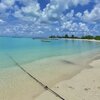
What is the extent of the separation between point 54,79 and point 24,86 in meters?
1.91

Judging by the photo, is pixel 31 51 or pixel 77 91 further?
pixel 31 51

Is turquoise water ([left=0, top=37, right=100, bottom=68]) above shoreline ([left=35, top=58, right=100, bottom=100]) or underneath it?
underneath

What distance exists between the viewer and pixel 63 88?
7602mm

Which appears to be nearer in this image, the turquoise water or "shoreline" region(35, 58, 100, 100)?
"shoreline" region(35, 58, 100, 100)

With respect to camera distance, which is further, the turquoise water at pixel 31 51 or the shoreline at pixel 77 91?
the turquoise water at pixel 31 51

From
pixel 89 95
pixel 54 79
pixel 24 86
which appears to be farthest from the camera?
pixel 54 79

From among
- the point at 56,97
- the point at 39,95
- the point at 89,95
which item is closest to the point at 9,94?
the point at 39,95

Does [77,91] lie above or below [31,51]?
above

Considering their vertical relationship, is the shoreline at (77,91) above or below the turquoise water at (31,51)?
above

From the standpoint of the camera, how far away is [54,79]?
9508mm

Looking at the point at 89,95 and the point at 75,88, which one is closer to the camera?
the point at 89,95

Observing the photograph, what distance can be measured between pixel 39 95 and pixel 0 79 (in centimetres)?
325

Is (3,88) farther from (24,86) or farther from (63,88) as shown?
(63,88)

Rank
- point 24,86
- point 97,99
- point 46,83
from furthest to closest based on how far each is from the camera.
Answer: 1. point 46,83
2. point 24,86
3. point 97,99
